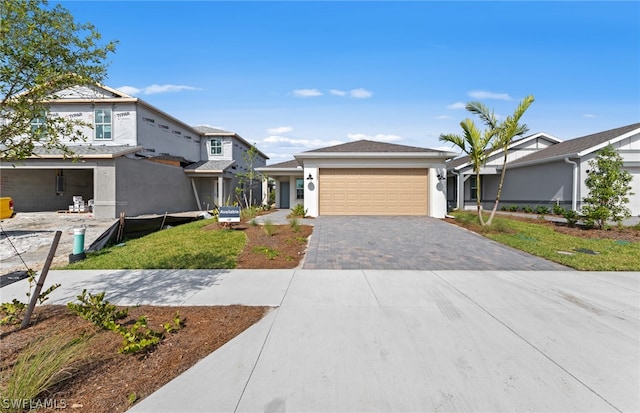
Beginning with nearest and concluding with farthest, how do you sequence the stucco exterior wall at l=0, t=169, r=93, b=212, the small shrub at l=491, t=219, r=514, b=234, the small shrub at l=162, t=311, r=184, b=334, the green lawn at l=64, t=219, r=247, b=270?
the small shrub at l=162, t=311, r=184, b=334 < the green lawn at l=64, t=219, r=247, b=270 < the small shrub at l=491, t=219, r=514, b=234 < the stucco exterior wall at l=0, t=169, r=93, b=212

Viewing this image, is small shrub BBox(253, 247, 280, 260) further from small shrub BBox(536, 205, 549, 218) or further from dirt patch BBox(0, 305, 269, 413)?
small shrub BBox(536, 205, 549, 218)

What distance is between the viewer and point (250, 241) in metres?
9.84

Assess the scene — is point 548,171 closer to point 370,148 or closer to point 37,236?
point 370,148

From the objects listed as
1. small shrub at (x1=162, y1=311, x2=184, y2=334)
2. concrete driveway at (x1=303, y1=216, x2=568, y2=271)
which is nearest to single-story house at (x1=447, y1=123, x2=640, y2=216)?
concrete driveway at (x1=303, y1=216, x2=568, y2=271)

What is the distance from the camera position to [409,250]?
870cm

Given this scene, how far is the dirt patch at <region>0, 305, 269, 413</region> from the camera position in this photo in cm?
262

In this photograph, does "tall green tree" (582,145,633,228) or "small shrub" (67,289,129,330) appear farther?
"tall green tree" (582,145,633,228)

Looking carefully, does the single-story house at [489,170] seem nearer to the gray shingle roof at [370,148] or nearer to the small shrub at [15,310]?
the gray shingle roof at [370,148]

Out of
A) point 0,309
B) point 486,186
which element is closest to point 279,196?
point 486,186

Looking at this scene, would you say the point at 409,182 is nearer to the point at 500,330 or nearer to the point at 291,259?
the point at 291,259

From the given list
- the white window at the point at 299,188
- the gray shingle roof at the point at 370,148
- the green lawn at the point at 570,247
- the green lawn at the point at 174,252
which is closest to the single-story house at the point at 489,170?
the gray shingle roof at the point at 370,148

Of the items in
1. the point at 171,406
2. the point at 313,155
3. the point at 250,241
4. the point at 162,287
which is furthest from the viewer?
the point at 313,155

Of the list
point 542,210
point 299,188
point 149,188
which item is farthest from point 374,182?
point 149,188

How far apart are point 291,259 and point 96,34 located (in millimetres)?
5698
